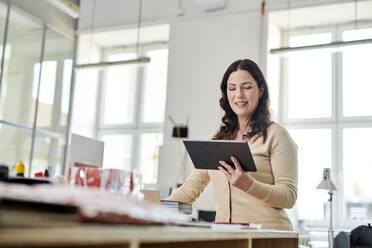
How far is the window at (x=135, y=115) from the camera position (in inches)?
330

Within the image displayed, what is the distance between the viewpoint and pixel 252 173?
200cm

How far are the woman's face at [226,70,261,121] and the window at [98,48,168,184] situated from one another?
6115 millimetres

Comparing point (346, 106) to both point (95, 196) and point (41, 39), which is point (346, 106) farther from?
point (95, 196)

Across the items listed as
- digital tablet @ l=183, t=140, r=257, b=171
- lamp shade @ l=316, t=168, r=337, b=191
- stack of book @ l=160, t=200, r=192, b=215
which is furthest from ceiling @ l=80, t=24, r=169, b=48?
stack of book @ l=160, t=200, r=192, b=215

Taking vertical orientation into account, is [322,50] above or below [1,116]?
above

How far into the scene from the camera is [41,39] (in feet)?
25.7

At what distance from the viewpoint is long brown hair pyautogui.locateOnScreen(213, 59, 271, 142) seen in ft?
6.83

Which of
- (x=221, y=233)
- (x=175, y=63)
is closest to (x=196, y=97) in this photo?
(x=175, y=63)

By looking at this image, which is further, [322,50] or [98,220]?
[322,50]

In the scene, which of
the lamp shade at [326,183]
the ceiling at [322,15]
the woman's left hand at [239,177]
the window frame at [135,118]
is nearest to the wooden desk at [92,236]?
the woman's left hand at [239,177]

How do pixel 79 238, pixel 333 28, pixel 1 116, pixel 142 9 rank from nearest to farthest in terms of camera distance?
pixel 79 238
pixel 1 116
pixel 333 28
pixel 142 9

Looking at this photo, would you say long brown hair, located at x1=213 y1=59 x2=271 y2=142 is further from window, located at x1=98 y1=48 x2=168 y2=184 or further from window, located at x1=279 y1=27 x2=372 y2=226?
window, located at x1=98 y1=48 x2=168 y2=184

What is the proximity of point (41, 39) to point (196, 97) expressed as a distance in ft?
8.99

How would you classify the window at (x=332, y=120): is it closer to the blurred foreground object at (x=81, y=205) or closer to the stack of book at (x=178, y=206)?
the stack of book at (x=178, y=206)
